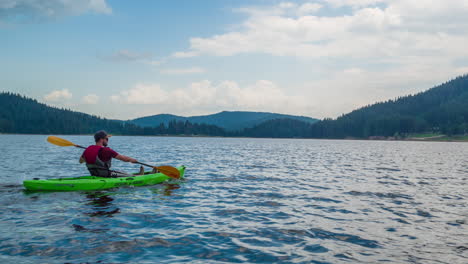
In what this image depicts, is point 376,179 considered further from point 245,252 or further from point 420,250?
point 245,252

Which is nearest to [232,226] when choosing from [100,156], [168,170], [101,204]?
[101,204]

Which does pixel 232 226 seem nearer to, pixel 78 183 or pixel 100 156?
pixel 100 156

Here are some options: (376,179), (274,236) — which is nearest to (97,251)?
(274,236)

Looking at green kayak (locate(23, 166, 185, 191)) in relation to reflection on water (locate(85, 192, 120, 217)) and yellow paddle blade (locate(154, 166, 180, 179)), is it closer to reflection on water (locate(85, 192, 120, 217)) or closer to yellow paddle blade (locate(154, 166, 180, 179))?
reflection on water (locate(85, 192, 120, 217))

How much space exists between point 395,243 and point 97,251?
303 inches

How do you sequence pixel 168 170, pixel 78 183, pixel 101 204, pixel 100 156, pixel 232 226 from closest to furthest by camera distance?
pixel 232 226, pixel 101 204, pixel 78 183, pixel 100 156, pixel 168 170

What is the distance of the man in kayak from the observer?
15213mm

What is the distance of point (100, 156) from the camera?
620 inches

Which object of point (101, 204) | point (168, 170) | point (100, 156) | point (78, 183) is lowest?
point (101, 204)

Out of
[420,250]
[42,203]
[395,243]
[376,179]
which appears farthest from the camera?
[376,179]

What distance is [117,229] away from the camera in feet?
31.9

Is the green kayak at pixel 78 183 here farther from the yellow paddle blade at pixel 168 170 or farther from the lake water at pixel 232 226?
the yellow paddle blade at pixel 168 170

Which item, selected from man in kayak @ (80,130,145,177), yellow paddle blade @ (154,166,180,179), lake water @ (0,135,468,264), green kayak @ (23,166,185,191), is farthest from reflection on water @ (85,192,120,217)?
yellow paddle blade @ (154,166,180,179)

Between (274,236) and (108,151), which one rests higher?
(108,151)
